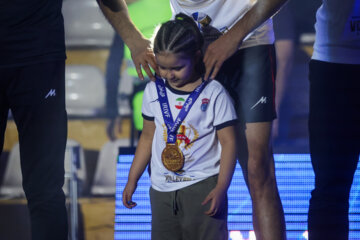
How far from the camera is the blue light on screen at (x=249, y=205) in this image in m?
1.83

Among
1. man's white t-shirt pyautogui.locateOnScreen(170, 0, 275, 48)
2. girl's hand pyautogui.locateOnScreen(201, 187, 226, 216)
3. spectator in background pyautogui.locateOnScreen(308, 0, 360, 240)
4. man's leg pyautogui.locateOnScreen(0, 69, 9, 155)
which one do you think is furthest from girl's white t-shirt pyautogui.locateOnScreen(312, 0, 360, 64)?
man's leg pyautogui.locateOnScreen(0, 69, 9, 155)

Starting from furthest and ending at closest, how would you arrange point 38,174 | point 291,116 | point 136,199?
point 291,116 < point 136,199 < point 38,174

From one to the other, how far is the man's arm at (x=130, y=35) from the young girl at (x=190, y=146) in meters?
0.14

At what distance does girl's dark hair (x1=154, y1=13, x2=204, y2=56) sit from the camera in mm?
1499

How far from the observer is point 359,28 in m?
1.65

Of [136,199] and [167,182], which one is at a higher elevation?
[167,182]

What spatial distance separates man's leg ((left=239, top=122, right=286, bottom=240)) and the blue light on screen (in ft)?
0.51

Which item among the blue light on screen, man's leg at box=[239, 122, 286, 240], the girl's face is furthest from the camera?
the blue light on screen

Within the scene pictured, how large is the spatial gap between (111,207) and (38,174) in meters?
0.58

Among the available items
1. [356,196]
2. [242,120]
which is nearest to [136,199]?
[242,120]

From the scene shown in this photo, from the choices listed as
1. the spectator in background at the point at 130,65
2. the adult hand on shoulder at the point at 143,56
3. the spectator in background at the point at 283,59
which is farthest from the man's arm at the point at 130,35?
the spectator in background at the point at 283,59

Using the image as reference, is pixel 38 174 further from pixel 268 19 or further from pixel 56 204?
pixel 268 19

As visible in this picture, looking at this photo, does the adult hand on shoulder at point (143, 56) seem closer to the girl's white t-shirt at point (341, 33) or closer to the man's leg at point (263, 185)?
the man's leg at point (263, 185)

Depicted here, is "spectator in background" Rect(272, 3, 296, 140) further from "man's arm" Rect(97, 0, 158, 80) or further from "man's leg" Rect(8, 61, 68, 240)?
"man's leg" Rect(8, 61, 68, 240)
